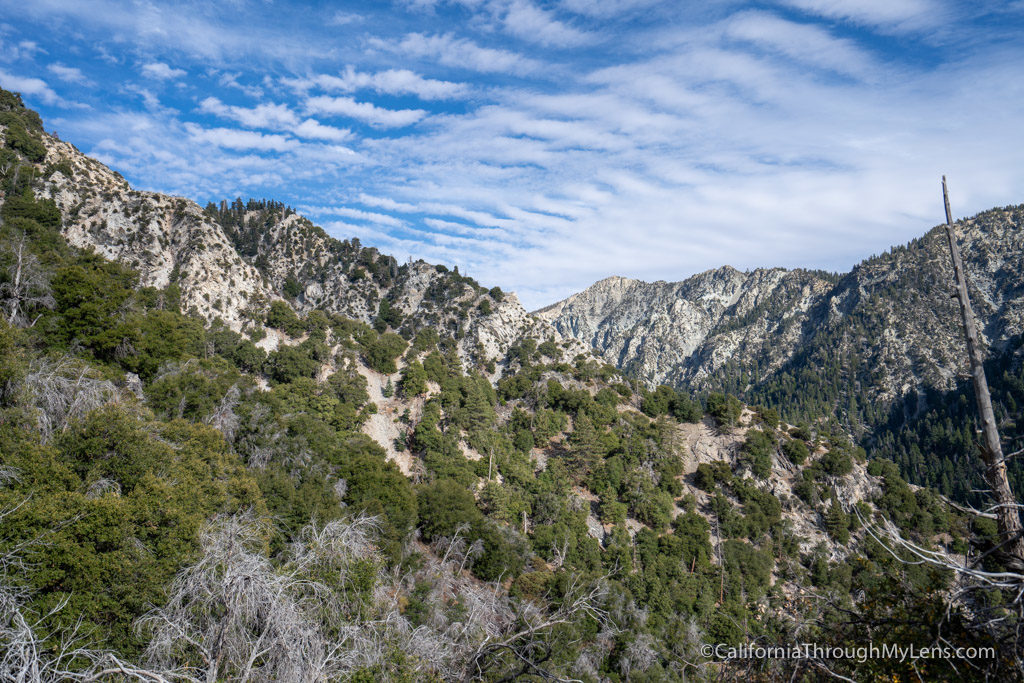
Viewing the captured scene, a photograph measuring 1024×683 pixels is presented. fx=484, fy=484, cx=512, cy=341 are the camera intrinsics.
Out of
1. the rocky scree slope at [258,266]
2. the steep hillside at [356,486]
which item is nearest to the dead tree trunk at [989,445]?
the steep hillside at [356,486]

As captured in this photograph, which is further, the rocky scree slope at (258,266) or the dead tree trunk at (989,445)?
the rocky scree slope at (258,266)

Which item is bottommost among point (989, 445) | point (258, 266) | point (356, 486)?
point (356, 486)

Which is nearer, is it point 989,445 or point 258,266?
point 989,445

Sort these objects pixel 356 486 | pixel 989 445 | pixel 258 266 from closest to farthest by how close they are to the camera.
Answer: pixel 989 445 < pixel 356 486 < pixel 258 266

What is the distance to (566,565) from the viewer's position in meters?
36.7

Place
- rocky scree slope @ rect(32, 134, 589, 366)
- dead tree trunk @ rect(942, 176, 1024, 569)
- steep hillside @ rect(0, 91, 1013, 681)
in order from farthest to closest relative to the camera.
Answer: rocky scree slope @ rect(32, 134, 589, 366), steep hillside @ rect(0, 91, 1013, 681), dead tree trunk @ rect(942, 176, 1024, 569)

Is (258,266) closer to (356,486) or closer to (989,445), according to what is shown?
(356,486)

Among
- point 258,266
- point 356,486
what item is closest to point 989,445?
point 356,486

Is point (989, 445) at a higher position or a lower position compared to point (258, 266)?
lower

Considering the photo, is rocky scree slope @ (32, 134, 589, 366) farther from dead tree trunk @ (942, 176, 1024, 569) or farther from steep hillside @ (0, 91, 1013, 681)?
dead tree trunk @ (942, 176, 1024, 569)

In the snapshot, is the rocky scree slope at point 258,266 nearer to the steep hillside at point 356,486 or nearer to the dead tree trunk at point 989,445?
the steep hillside at point 356,486

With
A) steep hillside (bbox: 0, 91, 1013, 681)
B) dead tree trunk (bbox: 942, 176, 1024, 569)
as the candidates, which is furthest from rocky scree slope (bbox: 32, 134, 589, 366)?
dead tree trunk (bbox: 942, 176, 1024, 569)

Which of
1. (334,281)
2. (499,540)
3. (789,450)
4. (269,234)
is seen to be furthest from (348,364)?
(789,450)

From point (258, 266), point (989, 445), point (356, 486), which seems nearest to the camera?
point (989, 445)
